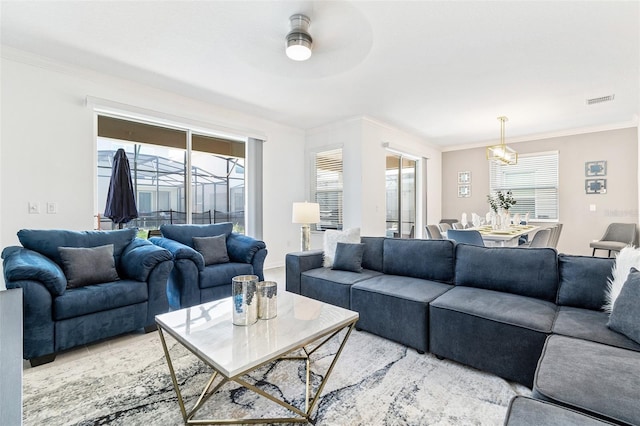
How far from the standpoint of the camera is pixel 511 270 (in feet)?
7.56

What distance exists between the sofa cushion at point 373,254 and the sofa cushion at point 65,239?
246cm

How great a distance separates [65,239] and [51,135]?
4.14ft

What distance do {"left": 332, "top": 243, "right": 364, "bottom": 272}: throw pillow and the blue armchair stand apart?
0.95 metres

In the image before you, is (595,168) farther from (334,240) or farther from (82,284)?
(82,284)

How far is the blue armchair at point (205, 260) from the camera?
292cm

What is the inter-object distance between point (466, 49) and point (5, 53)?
14.5 feet

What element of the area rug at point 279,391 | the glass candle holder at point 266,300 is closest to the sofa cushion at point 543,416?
the area rug at point 279,391

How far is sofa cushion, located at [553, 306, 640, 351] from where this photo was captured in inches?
59.1

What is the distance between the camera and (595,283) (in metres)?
1.97

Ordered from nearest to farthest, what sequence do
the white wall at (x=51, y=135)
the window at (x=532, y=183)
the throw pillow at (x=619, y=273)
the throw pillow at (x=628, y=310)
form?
the throw pillow at (x=628, y=310) < the throw pillow at (x=619, y=273) < the white wall at (x=51, y=135) < the window at (x=532, y=183)

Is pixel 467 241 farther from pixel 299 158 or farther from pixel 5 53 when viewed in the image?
pixel 5 53

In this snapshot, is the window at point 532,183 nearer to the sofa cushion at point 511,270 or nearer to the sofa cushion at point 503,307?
the sofa cushion at point 511,270

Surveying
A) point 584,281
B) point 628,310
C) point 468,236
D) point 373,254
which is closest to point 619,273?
point 584,281

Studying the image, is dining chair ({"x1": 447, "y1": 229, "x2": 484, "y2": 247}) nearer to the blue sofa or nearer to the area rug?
the area rug
